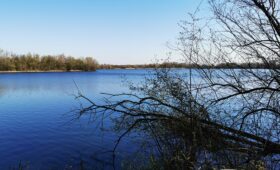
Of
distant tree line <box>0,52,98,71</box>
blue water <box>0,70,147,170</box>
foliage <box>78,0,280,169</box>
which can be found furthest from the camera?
distant tree line <box>0,52,98,71</box>

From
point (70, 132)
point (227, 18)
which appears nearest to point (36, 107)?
point (70, 132)

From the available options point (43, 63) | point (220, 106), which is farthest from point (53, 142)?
point (43, 63)

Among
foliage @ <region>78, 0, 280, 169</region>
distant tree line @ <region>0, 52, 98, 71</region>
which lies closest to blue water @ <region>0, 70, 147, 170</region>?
foliage @ <region>78, 0, 280, 169</region>

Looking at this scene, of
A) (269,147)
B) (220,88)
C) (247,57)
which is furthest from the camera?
(220,88)

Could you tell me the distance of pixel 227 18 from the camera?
4.64m

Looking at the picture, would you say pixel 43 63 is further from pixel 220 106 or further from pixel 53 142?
pixel 220 106

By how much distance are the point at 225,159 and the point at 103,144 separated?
22.7ft

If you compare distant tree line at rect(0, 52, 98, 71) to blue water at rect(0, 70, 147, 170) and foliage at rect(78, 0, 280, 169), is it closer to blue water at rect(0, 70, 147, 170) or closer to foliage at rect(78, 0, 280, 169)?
blue water at rect(0, 70, 147, 170)

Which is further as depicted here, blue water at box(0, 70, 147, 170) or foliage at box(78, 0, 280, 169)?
blue water at box(0, 70, 147, 170)

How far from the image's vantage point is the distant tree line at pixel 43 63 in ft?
276

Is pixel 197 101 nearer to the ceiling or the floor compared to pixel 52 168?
nearer to the ceiling

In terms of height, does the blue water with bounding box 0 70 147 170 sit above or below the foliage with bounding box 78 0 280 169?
below

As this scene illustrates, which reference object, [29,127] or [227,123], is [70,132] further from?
[227,123]

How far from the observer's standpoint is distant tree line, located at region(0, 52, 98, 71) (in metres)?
84.2
